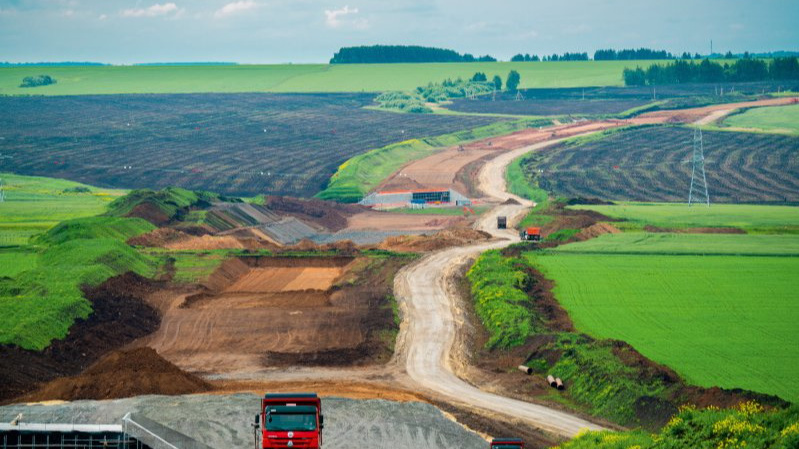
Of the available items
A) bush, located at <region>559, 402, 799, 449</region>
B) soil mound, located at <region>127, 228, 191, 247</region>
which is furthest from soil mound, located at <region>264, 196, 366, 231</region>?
bush, located at <region>559, 402, 799, 449</region>

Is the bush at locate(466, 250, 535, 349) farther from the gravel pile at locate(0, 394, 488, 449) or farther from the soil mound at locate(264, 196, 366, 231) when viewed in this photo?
the soil mound at locate(264, 196, 366, 231)

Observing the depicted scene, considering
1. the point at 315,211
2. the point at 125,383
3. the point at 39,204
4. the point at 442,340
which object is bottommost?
the point at 315,211

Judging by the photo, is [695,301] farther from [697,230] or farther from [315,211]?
[315,211]

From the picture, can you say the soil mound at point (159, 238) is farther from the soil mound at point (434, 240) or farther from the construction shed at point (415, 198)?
the construction shed at point (415, 198)

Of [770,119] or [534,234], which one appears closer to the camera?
[534,234]

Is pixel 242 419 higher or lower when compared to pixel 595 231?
higher

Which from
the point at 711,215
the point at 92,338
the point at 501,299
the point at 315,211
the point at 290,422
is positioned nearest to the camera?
the point at 290,422

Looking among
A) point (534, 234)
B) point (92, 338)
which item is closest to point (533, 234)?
point (534, 234)

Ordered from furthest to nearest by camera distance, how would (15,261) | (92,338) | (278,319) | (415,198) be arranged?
1. (415,198)
2. (15,261)
3. (278,319)
4. (92,338)
